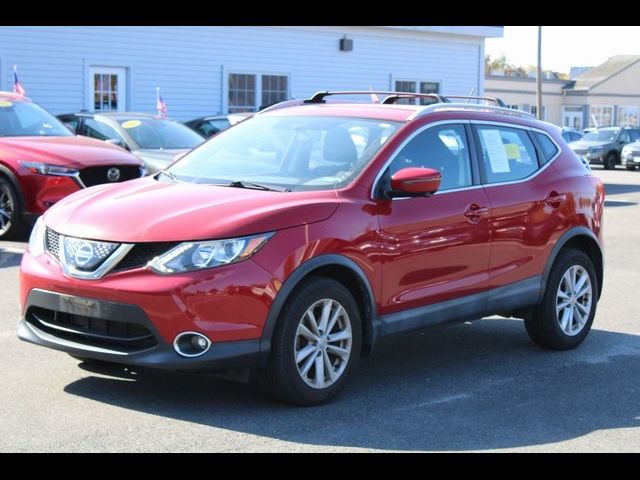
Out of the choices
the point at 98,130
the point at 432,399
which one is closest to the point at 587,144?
the point at 98,130

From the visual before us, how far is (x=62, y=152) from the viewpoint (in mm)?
12359

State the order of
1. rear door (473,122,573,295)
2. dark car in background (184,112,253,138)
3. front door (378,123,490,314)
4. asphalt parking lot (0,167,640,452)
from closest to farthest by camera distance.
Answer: asphalt parking lot (0,167,640,452) < front door (378,123,490,314) < rear door (473,122,573,295) < dark car in background (184,112,253,138)

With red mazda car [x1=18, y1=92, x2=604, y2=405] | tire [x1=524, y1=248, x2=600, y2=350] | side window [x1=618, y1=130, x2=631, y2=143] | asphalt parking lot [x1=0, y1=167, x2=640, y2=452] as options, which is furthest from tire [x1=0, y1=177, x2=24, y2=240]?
side window [x1=618, y1=130, x2=631, y2=143]

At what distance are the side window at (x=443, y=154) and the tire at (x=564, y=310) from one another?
1169mm

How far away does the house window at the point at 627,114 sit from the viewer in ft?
221

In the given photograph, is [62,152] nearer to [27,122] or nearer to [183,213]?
[27,122]

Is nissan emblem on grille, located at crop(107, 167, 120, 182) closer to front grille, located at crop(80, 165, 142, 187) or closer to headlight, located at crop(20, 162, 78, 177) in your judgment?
front grille, located at crop(80, 165, 142, 187)

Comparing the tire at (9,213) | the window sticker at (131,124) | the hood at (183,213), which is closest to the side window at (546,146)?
the hood at (183,213)

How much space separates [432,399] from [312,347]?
0.86 metres

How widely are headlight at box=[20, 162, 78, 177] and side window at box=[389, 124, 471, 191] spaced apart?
6.45 meters

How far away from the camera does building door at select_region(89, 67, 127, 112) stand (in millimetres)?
22844

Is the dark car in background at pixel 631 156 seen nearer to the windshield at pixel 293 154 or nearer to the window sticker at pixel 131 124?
the window sticker at pixel 131 124
